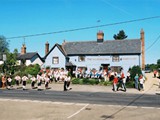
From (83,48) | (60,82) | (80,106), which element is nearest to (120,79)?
(60,82)

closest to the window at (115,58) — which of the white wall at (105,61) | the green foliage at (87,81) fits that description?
the white wall at (105,61)

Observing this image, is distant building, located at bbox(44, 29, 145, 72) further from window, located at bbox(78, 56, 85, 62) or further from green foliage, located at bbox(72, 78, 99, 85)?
green foliage, located at bbox(72, 78, 99, 85)

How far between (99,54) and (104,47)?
6.19ft

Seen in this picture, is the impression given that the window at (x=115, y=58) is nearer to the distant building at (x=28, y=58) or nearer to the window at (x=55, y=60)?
the window at (x=55, y=60)

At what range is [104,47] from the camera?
150ft

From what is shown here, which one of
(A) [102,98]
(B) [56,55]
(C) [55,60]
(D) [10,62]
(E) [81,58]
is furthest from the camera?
(D) [10,62]

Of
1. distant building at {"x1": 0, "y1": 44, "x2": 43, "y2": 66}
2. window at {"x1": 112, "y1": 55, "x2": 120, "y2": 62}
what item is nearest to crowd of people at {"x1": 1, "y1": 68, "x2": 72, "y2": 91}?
window at {"x1": 112, "y1": 55, "x2": 120, "y2": 62}

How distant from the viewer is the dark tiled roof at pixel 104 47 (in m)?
43.6

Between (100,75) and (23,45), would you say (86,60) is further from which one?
(23,45)

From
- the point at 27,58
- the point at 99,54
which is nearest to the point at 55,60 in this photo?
the point at 99,54

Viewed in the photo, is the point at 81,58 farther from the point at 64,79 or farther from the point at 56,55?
the point at 64,79

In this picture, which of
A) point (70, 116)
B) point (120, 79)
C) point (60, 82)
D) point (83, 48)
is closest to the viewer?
point (70, 116)

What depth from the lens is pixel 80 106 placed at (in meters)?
16.9

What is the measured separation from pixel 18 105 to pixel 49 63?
31.2 metres
